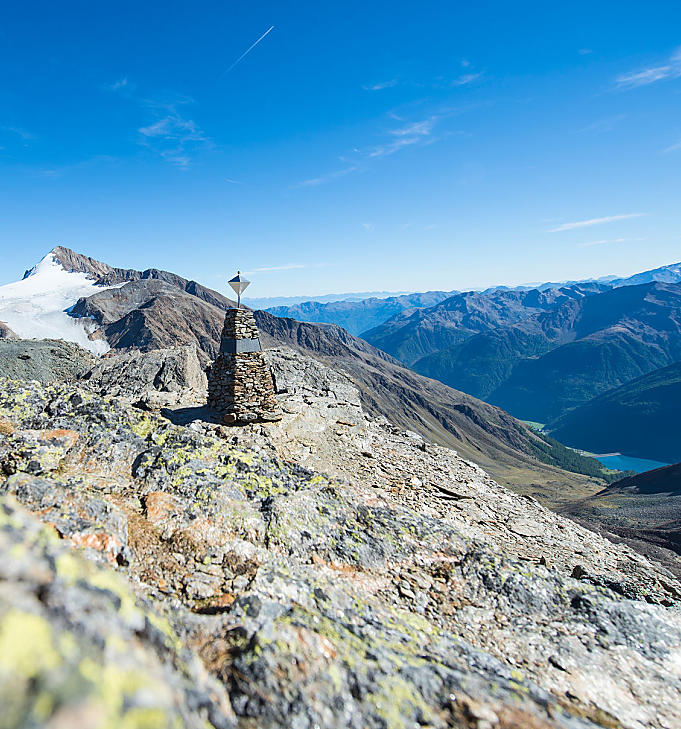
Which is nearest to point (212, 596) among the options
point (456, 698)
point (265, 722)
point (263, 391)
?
point (265, 722)

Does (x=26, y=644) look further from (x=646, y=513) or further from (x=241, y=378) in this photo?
(x=646, y=513)

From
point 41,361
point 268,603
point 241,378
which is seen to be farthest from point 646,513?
point 41,361

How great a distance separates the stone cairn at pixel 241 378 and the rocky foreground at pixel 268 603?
602 centimetres

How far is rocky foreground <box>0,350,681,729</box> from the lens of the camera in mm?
2670

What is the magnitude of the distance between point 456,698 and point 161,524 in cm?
545

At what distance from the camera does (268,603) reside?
5.36 meters

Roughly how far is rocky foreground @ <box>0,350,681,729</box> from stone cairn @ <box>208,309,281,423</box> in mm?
6015

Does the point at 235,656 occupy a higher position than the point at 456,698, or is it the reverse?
the point at 235,656

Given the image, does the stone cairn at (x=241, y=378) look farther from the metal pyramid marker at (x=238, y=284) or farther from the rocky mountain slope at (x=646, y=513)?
the rocky mountain slope at (x=646, y=513)

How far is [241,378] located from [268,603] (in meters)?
12.9

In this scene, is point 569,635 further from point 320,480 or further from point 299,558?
point 320,480

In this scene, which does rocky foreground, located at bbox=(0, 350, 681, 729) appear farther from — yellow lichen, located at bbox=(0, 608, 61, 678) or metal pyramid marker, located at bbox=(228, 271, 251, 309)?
metal pyramid marker, located at bbox=(228, 271, 251, 309)

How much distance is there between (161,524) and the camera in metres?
7.47

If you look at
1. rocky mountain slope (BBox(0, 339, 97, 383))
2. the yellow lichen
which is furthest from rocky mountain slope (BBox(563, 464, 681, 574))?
rocky mountain slope (BBox(0, 339, 97, 383))
